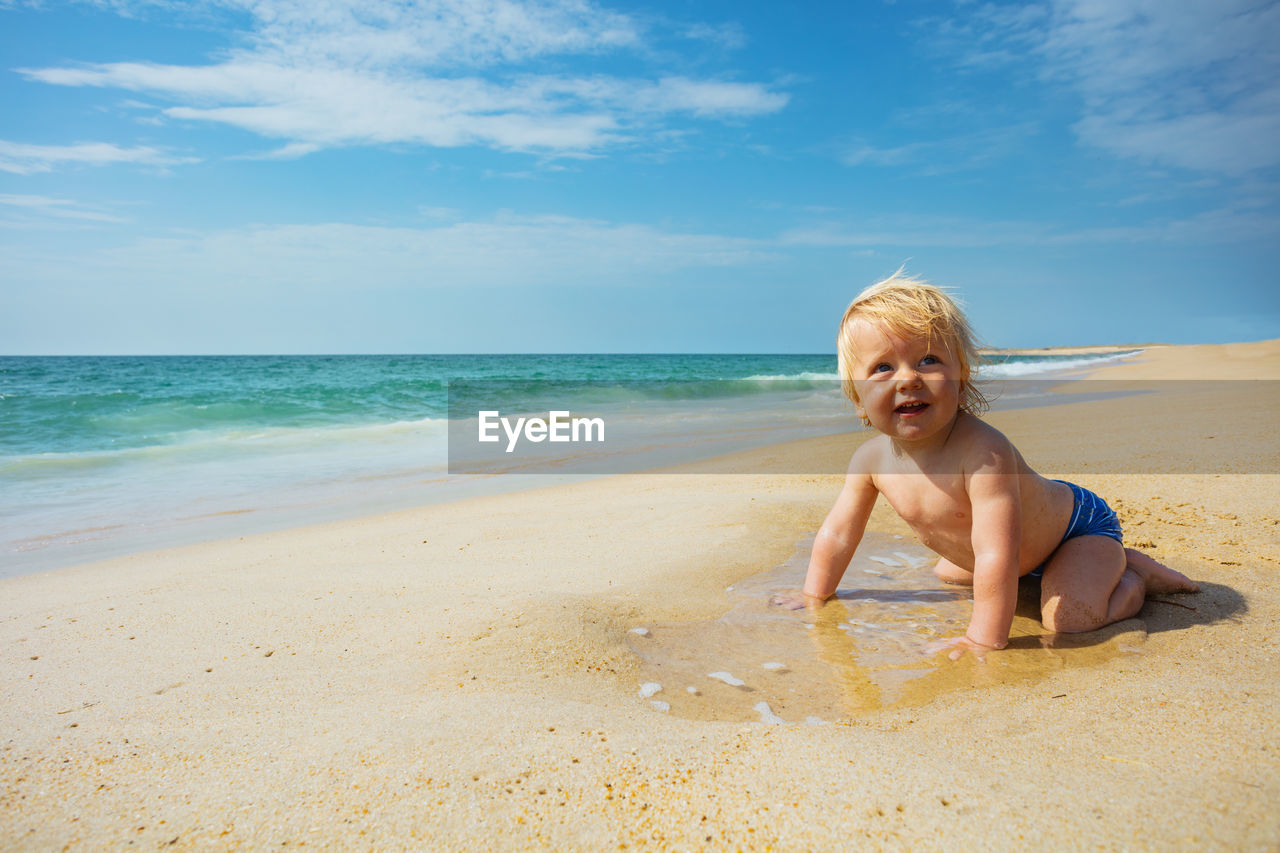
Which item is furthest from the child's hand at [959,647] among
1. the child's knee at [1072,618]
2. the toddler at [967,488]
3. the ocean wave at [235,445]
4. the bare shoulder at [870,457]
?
the ocean wave at [235,445]

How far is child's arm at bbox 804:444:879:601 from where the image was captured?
2.67m

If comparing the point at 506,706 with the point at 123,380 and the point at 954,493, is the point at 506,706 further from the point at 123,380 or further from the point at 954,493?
the point at 123,380

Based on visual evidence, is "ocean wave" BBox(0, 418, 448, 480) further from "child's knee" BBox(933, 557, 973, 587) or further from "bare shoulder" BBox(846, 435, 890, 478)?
"bare shoulder" BBox(846, 435, 890, 478)

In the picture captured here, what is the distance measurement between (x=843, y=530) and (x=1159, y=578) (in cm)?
101

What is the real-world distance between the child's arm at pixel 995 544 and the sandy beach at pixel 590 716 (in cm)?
11

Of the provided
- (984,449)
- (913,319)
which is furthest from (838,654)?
(913,319)

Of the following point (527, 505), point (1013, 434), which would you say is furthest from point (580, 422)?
point (527, 505)

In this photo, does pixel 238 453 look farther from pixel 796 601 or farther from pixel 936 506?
pixel 936 506

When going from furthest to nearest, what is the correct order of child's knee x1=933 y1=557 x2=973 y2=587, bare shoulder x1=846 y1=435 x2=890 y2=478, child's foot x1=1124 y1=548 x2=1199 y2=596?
child's knee x1=933 y1=557 x2=973 y2=587
bare shoulder x1=846 y1=435 x2=890 y2=478
child's foot x1=1124 y1=548 x2=1199 y2=596

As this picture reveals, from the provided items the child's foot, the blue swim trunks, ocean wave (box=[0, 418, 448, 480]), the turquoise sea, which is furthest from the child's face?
ocean wave (box=[0, 418, 448, 480])

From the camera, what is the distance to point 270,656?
2213 millimetres

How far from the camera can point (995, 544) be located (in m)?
2.17

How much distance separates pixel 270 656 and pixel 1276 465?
5137mm

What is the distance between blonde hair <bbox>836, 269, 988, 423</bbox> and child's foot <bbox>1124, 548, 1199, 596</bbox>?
0.76m
